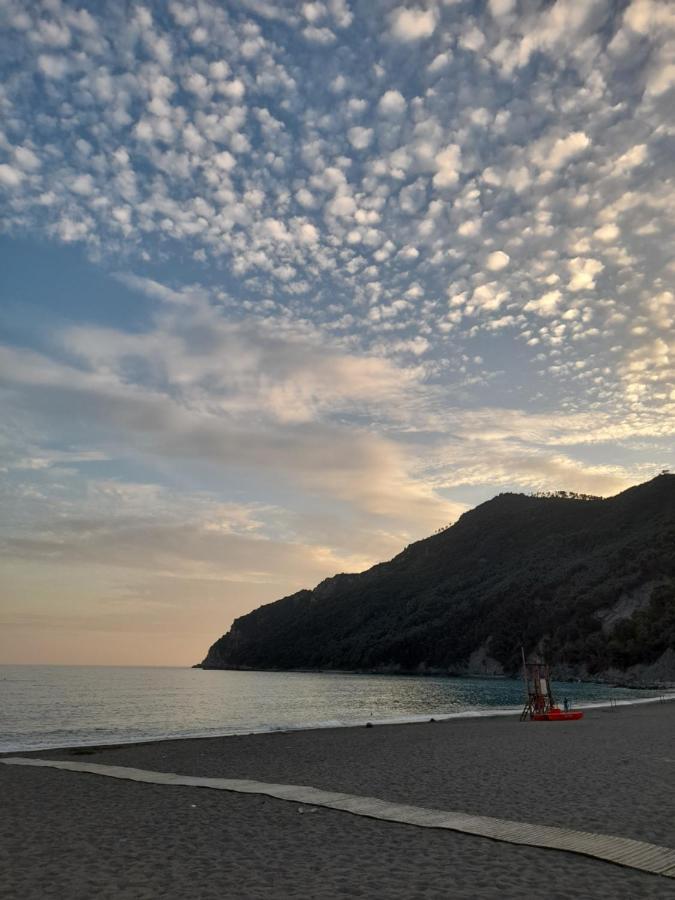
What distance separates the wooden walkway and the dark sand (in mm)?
320

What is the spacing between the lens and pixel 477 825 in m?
11.1

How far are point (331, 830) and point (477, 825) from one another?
2.44m

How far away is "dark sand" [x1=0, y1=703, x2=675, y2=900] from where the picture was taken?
819 cm

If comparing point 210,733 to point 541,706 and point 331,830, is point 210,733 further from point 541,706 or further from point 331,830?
point 331,830

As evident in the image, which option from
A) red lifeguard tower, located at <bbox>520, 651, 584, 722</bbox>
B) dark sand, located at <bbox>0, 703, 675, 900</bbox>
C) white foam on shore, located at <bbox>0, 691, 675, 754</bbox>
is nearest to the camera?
dark sand, located at <bbox>0, 703, 675, 900</bbox>

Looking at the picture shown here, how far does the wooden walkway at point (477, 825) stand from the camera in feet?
29.7

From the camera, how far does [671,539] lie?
163625mm

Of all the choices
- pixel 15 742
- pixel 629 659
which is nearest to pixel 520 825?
pixel 15 742

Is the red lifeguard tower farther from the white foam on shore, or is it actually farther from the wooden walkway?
the wooden walkway

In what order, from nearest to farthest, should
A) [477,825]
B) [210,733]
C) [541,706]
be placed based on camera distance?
[477,825]
[210,733]
[541,706]

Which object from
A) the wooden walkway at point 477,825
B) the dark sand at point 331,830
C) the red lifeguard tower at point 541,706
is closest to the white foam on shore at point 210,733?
the red lifeguard tower at point 541,706

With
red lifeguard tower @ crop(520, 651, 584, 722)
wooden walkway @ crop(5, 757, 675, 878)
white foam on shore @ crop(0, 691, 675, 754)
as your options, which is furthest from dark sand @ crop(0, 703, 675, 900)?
red lifeguard tower @ crop(520, 651, 584, 722)

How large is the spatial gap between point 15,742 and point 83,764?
20559 millimetres

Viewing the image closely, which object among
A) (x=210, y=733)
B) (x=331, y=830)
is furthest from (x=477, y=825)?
(x=210, y=733)
